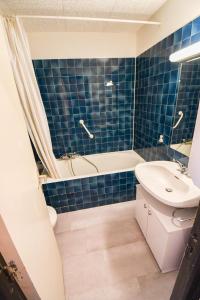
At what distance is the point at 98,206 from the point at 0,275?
167 cm

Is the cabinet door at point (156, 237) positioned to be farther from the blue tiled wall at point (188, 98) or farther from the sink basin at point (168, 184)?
the blue tiled wall at point (188, 98)

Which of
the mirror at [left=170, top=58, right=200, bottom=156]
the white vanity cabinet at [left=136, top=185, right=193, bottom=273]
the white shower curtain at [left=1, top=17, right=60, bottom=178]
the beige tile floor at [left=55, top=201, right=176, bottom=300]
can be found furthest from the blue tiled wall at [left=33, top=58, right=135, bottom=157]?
the white vanity cabinet at [left=136, top=185, right=193, bottom=273]

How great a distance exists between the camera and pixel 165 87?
1.69 m

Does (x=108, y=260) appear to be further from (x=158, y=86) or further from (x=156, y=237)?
(x=158, y=86)

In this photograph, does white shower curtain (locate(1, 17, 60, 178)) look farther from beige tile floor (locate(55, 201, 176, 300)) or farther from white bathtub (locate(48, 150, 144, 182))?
beige tile floor (locate(55, 201, 176, 300))

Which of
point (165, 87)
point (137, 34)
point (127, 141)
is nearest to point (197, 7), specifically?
point (165, 87)

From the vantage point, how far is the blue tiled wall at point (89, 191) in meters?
1.90

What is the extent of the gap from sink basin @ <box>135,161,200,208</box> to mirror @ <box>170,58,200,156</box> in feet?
0.80

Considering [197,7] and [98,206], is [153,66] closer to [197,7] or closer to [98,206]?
[197,7]

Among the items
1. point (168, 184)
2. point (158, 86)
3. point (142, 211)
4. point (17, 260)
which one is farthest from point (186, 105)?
point (17, 260)

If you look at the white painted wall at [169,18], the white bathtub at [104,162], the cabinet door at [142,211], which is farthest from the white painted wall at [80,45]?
the cabinet door at [142,211]

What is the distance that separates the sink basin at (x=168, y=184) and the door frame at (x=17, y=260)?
3.09 ft

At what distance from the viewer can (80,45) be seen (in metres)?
2.17

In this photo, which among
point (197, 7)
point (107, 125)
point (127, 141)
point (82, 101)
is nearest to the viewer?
point (197, 7)
